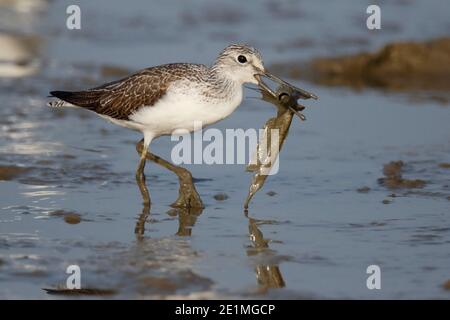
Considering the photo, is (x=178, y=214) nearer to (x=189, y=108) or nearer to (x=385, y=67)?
(x=189, y=108)

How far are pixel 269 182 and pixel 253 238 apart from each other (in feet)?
6.52

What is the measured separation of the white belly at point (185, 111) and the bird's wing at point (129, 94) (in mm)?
114

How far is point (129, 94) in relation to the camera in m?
10.6

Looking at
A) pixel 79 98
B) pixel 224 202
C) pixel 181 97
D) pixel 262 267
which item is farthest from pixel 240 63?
pixel 262 267

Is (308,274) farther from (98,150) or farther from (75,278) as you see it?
(98,150)

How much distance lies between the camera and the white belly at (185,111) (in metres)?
10.1

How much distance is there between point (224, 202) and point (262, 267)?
2.12 meters

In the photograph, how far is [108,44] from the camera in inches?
723

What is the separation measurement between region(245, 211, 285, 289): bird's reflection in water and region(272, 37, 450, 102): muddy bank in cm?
699

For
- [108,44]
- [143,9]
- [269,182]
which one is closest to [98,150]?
[269,182]

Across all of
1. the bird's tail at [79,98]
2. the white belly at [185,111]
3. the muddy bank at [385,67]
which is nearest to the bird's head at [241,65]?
the white belly at [185,111]

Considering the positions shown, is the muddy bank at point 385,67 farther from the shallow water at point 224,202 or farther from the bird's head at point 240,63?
the bird's head at point 240,63

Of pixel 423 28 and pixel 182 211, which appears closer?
pixel 182 211
